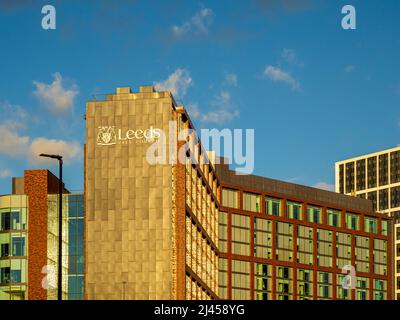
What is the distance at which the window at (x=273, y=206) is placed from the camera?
537ft

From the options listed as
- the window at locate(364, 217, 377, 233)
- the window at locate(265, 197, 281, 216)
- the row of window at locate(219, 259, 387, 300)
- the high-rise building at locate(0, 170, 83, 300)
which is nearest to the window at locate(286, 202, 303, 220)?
the window at locate(265, 197, 281, 216)

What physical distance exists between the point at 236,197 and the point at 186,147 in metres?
50.0

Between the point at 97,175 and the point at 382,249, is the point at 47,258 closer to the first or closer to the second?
the point at 97,175

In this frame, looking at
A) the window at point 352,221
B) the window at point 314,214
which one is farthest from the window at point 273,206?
the window at point 352,221

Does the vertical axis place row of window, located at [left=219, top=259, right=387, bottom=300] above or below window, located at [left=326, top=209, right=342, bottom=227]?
below

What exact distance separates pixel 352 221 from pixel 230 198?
35.5m

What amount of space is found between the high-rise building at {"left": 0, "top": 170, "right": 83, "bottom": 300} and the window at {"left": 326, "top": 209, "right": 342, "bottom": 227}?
68.2 m

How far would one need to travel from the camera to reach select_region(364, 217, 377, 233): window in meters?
184

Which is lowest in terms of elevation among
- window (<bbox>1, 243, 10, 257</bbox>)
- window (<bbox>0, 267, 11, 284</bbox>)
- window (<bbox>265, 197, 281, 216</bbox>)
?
window (<bbox>0, 267, 11, 284</bbox>)

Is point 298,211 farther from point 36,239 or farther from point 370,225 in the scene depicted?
point 36,239

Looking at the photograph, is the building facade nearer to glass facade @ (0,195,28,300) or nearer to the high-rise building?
the high-rise building

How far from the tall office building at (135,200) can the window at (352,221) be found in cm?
7688

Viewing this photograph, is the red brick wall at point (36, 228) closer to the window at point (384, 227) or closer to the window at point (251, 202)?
the window at point (251, 202)

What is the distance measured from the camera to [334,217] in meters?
178
